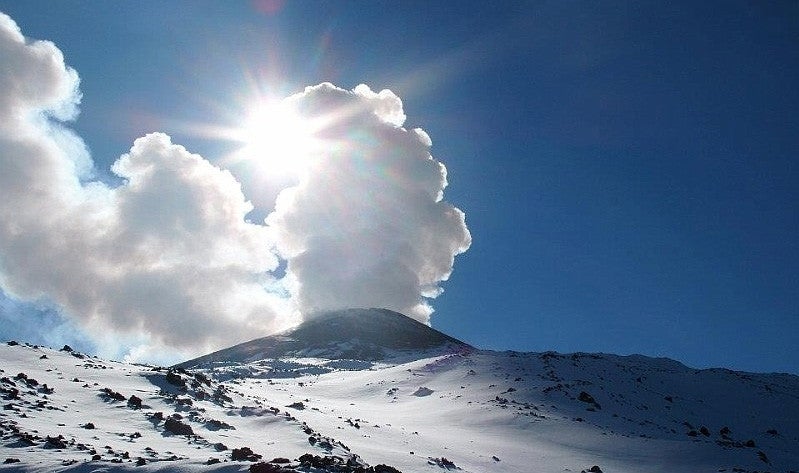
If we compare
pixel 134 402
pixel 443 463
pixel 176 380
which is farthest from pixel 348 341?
pixel 134 402

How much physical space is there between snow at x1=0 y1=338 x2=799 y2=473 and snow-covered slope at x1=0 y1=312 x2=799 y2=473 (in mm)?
128

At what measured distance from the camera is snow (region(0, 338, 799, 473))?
20750 mm

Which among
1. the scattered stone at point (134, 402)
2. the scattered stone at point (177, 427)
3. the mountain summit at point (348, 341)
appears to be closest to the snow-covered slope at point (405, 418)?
the scattered stone at point (177, 427)

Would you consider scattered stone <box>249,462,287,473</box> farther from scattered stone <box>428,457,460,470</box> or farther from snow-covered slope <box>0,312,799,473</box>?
scattered stone <box>428,457,460,470</box>

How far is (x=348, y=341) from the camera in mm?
112812

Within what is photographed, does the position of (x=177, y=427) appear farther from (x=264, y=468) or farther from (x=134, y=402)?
(x=264, y=468)

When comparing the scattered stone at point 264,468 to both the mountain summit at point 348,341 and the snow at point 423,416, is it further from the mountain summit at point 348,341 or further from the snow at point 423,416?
the mountain summit at point 348,341

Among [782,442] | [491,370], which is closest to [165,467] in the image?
[491,370]

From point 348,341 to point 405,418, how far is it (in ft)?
234

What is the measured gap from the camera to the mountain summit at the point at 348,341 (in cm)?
10025

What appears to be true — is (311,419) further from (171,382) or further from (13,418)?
(13,418)

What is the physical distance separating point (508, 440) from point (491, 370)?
77.3 ft

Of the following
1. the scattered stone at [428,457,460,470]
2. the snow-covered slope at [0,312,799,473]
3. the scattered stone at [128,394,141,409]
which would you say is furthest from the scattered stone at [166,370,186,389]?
the scattered stone at [428,457,460,470]

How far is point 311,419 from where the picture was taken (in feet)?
113
